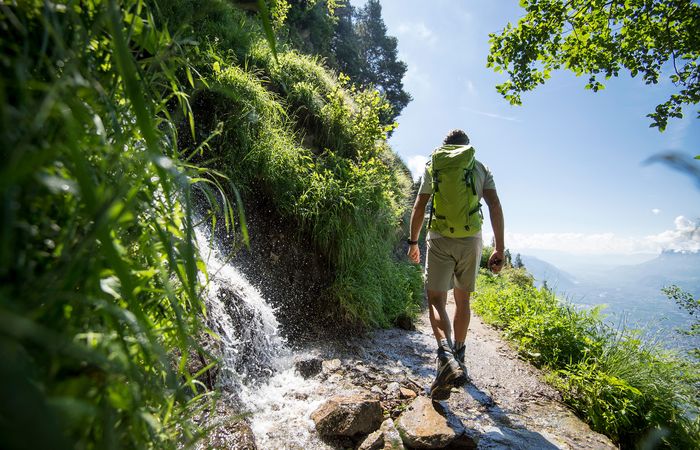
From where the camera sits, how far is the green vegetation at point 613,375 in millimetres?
3197

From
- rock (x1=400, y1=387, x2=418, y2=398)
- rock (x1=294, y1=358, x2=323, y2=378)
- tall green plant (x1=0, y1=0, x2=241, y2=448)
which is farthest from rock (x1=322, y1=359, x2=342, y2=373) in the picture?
tall green plant (x1=0, y1=0, x2=241, y2=448)

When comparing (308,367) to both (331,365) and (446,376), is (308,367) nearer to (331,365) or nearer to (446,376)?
(331,365)

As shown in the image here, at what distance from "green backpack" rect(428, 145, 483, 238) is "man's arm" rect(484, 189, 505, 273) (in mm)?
228

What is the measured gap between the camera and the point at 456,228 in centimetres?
335

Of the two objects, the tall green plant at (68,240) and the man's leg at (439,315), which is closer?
the tall green plant at (68,240)

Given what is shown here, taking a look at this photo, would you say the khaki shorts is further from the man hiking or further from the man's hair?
the man's hair

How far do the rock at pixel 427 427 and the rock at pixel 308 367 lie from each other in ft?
3.98

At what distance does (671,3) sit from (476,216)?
160 inches

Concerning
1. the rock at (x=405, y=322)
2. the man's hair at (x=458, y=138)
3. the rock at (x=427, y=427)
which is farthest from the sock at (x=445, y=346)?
the rock at (x=405, y=322)

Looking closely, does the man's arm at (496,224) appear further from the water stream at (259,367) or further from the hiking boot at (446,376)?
the water stream at (259,367)

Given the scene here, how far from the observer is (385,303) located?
6043 mm

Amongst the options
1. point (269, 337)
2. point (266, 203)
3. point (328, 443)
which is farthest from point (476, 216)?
point (266, 203)

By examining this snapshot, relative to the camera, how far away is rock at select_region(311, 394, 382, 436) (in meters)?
2.68

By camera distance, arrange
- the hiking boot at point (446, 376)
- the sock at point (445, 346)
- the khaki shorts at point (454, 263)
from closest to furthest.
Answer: the hiking boot at point (446, 376)
the sock at point (445, 346)
the khaki shorts at point (454, 263)
